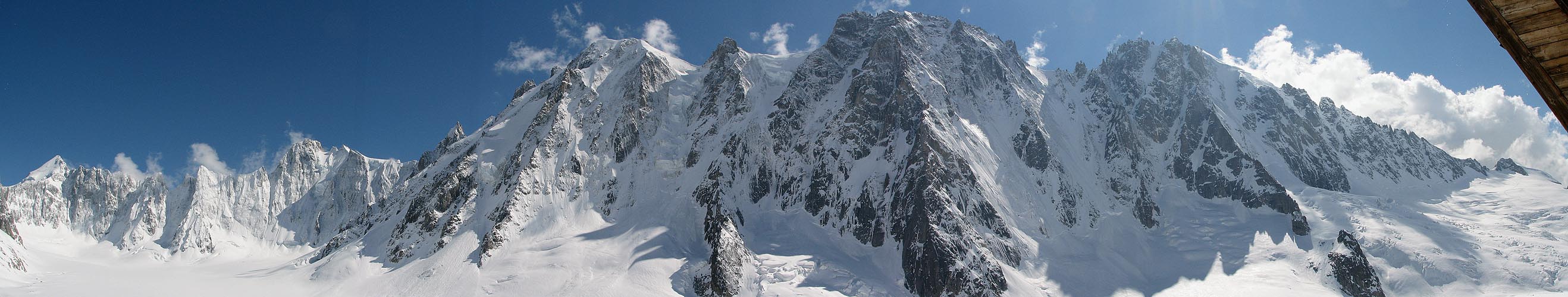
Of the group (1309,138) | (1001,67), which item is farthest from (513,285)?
(1309,138)

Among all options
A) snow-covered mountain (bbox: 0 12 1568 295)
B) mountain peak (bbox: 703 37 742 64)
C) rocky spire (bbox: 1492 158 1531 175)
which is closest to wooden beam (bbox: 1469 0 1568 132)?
snow-covered mountain (bbox: 0 12 1568 295)

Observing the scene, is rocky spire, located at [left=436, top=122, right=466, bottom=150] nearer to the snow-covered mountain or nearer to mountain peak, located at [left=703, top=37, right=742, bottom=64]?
the snow-covered mountain

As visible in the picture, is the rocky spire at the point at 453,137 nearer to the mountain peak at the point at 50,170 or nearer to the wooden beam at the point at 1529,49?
the mountain peak at the point at 50,170

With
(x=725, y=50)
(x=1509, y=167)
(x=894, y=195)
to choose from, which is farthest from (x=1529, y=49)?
(x=1509, y=167)

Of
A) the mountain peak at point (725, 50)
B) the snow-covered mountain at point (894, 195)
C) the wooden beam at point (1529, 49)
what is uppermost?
the mountain peak at point (725, 50)

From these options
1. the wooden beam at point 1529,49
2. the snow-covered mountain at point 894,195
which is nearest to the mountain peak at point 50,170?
the snow-covered mountain at point 894,195

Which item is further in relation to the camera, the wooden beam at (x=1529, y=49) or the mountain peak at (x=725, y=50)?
the mountain peak at (x=725, y=50)
